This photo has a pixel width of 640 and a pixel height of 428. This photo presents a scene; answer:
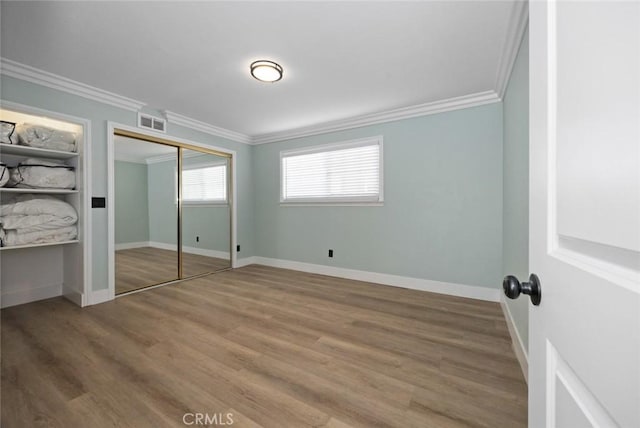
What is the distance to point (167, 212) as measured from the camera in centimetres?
377

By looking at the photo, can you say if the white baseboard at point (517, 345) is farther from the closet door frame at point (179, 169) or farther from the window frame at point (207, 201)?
the window frame at point (207, 201)

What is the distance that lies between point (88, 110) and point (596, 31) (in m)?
3.99

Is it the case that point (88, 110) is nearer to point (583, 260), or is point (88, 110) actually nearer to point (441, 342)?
point (583, 260)

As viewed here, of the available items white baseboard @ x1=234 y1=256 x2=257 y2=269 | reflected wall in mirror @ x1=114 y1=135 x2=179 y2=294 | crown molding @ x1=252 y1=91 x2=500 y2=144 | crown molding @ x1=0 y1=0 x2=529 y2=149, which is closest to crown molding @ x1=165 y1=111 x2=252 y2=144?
crown molding @ x1=0 y1=0 x2=529 y2=149

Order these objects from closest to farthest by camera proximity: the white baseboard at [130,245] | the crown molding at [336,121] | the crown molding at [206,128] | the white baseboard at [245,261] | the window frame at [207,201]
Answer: the crown molding at [336,121], the white baseboard at [130,245], the crown molding at [206,128], the window frame at [207,201], the white baseboard at [245,261]

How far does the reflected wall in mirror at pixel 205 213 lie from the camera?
3.91 meters

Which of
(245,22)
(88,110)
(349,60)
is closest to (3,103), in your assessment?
(88,110)

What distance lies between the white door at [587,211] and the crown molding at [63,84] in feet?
12.6

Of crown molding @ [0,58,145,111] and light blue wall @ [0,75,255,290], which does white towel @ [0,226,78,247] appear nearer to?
light blue wall @ [0,75,255,290]

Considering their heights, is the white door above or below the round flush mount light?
below

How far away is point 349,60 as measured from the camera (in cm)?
230

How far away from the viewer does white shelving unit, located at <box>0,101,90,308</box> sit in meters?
2.70

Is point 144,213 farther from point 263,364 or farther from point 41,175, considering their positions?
point 263,364

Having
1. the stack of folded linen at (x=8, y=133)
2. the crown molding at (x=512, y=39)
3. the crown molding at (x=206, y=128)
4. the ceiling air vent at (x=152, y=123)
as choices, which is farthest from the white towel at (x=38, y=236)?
the crown molding at (x=512, y=39)
